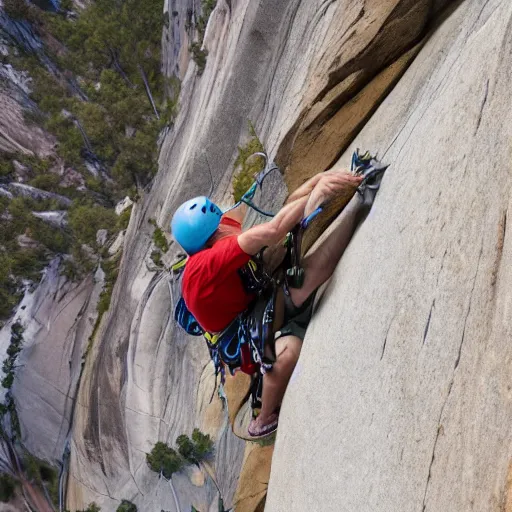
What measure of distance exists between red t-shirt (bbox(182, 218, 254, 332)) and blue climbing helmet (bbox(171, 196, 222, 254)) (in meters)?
0.12

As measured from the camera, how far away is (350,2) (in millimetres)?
4902

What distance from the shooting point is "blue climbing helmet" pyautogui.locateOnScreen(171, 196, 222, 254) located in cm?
365

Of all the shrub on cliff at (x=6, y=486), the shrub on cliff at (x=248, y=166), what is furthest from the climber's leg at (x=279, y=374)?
the shrub on cliff at (x=6, y=486)

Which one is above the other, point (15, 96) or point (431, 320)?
point (15, 96)

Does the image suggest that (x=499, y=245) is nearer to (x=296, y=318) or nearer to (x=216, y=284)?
(x=216, y=284)

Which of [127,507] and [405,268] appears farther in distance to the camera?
[127,507]

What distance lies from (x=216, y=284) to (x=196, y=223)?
53 cm

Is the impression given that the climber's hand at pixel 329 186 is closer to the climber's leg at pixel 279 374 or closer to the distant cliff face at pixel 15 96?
the climber's leg at pixel 279 374

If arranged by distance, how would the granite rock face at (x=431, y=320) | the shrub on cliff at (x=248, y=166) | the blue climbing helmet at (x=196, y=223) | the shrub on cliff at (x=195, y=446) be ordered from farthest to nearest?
the shrub on cliff at (x=195, y=446) → the shrub on cliff at (x=248, y=166) → the blue climbing helmet at (x=196, y=223) → the granite rock face at (x=431, y=320)

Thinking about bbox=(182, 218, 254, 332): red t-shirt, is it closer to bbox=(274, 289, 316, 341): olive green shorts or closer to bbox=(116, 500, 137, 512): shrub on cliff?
bbox=(274, 289, 316, 341): olive green shorts

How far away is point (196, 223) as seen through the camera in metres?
3.64

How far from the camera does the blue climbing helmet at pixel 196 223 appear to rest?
3.65 metres

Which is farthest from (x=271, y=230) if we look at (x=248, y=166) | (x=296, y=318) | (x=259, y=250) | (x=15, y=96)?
(x=15, y=96)

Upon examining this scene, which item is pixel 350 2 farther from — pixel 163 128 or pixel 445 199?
pixel 163 128
